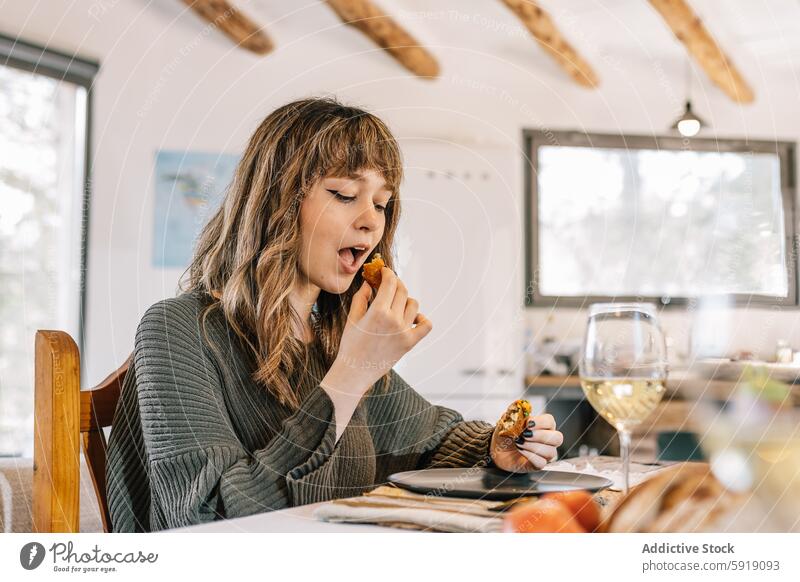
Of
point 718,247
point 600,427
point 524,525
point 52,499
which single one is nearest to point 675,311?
point 718,247

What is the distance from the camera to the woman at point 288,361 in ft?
2.22

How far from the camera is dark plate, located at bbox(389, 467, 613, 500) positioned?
22.1 inches

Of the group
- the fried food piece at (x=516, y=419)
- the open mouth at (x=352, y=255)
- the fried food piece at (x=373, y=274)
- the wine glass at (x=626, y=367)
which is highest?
the open mouth at (x=352, y=255)

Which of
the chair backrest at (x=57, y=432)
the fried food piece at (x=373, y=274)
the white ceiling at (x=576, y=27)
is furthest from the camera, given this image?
the white ceiling at (x=576, y=27)

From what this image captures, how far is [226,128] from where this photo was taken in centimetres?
102

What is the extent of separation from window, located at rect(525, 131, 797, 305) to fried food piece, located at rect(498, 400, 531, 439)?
1.39 ft

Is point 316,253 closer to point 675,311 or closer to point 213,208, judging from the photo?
point 213,208

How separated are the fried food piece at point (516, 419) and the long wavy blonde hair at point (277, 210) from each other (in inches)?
8.7

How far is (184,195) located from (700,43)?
2.57ft

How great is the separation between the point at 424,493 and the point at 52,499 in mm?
325

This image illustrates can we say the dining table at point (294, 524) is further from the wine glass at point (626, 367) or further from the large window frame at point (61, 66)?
the large window frame at point (61, 66)

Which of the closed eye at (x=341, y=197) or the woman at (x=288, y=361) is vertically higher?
the closed eye at (x=341, y=197)

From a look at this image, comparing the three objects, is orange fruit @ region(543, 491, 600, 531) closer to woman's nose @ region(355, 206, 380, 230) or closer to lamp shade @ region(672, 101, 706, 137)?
woman's nose @ region(355, 206, 380, 230)

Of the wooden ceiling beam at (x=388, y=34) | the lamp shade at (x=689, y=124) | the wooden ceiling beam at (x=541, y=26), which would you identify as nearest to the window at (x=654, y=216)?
the lamp shade at (x=689, y=124)
